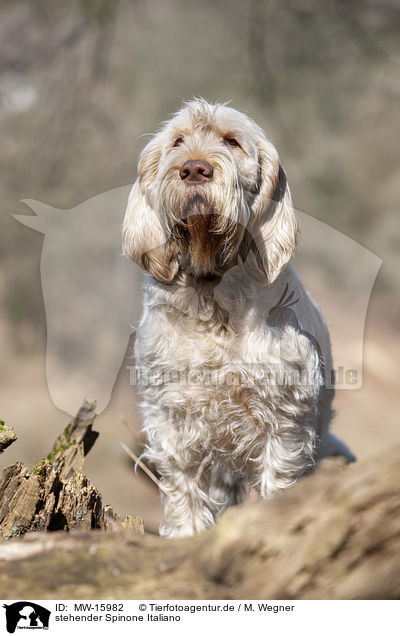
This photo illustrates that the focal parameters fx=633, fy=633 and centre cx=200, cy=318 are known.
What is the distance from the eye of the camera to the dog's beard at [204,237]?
2.76 m

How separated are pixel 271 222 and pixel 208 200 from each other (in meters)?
0.43

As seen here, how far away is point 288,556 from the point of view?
56.8 inches

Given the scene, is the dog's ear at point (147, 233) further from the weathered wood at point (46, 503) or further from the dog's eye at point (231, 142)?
the weathered wood at point (46, 503)

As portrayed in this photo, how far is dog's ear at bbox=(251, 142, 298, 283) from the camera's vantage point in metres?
2.94

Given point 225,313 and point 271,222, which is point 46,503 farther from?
point 271,222

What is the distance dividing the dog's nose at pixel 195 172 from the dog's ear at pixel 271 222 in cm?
39

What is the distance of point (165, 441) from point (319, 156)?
5038mm

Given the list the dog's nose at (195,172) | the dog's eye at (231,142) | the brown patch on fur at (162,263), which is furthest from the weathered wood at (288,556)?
the dog's eye at (231,142)

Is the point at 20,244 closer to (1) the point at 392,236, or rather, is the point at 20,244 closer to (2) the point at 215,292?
(2) the point at 215,292

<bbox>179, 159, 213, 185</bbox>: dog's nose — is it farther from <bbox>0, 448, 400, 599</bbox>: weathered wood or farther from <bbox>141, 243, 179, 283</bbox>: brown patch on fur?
<bbox>0, 448, 400, 599</bbox>: weathered wood

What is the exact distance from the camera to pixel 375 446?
19.9 ft
